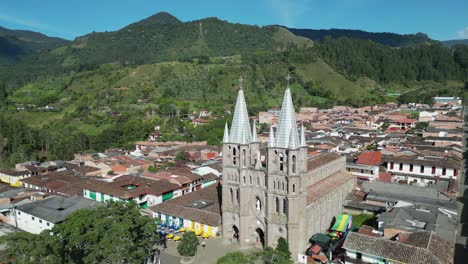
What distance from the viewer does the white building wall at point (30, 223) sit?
3459 cm

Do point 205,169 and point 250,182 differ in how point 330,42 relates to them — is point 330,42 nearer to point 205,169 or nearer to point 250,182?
point 205,169

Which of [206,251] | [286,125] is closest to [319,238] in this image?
[206,251]

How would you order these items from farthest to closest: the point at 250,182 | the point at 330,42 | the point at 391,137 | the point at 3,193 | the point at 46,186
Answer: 1. the point at 330,42
2. the point at 391,137
3. the point at 46,186
4. the point at 3,193
5. the point at 250,182

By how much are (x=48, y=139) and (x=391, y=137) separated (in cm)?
6666

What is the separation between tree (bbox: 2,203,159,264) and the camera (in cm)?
1973

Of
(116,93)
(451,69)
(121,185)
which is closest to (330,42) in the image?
(451,69)

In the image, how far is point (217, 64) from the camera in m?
154

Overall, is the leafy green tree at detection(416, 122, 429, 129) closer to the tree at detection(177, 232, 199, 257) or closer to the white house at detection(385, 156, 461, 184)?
the white house at detection(385, 156, 461, 184)

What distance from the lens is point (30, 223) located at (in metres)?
36.0

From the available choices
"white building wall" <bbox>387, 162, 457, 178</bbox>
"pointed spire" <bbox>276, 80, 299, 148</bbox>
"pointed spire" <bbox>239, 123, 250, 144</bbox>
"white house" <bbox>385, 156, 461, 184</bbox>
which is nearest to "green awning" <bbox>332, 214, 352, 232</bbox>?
"pointed spire" <bbox>276, 80, 299, 148</bbox>

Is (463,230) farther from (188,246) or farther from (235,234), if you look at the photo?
(188,246)

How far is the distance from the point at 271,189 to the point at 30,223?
24.2 m

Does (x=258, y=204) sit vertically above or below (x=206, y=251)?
above

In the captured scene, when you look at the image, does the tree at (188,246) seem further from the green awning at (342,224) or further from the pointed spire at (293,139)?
the green awning at (342,224)
